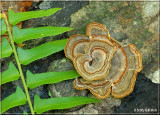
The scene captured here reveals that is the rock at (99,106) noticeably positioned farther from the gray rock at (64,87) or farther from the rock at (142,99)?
the gray rock at (64,87)

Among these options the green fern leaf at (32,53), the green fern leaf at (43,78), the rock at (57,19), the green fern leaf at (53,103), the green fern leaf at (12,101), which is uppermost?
the rock at (57,19)

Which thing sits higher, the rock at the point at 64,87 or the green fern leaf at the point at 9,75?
the green fern leaf at the point at 9,75

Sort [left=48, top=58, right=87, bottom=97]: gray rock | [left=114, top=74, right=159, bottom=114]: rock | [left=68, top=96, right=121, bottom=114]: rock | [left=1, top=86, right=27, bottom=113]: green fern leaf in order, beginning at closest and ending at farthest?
[left=1, top=86, right=27, bottom=113]: green fern leaf < [left=48, top=58, right=87, bottom=97]: gray rock < [left=68, top=96, right=121, bottom=114]: rock < [left=114, top=74, right=159, bottom=114]: rock

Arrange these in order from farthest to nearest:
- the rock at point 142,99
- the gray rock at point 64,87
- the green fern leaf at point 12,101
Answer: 1. the rock at point 142,99
2. the gray rock at point 64,87
3. the green fern leaf at point 12,101

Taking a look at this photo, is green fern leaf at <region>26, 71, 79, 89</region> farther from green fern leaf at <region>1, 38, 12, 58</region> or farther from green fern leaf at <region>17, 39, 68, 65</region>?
green fern leaf at <region>1, 38, 12, 58</region>

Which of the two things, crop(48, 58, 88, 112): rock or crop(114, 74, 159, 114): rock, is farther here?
crop(114, 74, 159, 114): rock

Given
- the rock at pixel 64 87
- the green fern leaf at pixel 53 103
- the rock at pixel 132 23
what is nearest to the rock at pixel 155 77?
the rock at pixel 132 23

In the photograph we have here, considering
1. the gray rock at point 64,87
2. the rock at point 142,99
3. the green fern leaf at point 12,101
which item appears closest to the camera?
the green fern leaf at point 12,101

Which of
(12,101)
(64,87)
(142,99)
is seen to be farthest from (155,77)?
(12,101)

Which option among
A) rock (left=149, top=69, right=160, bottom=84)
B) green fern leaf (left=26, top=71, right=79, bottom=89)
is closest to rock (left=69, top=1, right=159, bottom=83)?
rock (left=149, top=69, right=160, bottom=84)
